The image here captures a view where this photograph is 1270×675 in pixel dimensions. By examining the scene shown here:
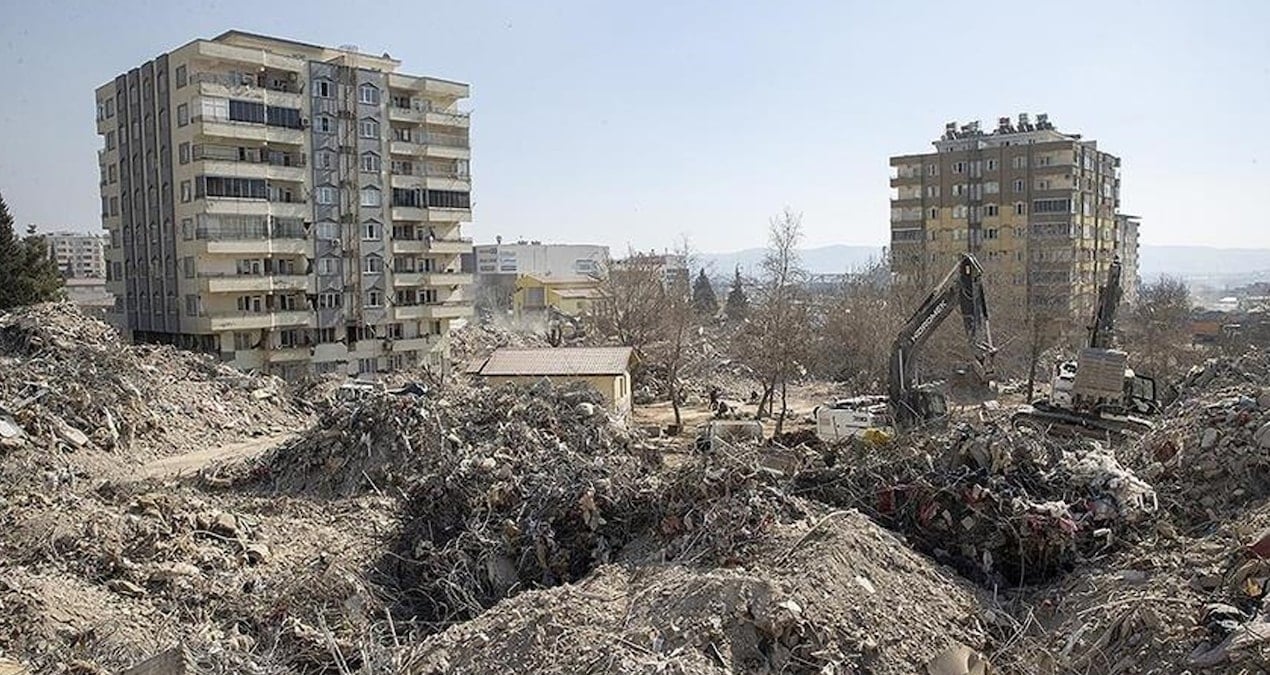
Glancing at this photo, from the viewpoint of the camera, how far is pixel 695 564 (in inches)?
314

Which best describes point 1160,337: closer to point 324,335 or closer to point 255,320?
point 324,335

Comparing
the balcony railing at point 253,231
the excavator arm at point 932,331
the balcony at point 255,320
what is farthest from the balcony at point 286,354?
the excavator arm at point 932,331

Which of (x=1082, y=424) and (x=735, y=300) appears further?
(x=735, y=300)

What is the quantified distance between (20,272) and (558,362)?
20.3 metres

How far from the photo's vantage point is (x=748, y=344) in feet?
98.0

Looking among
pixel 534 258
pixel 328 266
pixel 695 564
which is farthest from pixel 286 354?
pixel 534 258

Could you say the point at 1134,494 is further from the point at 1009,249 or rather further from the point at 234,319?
the point at 1009,249

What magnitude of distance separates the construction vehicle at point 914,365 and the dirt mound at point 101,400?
41.3 ft

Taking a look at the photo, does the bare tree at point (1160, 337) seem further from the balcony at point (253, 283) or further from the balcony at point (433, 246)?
the balcony at point (253, 283)

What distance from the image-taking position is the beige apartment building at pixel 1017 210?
44375 mm

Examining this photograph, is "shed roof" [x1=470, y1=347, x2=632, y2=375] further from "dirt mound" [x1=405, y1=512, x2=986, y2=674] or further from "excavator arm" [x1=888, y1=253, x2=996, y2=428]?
"dirt mound" [x1=405, y1=512, x2=986, y2=674]

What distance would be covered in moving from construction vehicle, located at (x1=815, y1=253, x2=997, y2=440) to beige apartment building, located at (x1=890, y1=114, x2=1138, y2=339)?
24.0m

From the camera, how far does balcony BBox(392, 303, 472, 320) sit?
121 ft

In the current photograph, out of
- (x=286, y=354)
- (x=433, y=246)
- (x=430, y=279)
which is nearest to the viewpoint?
(x=286, y=354)
